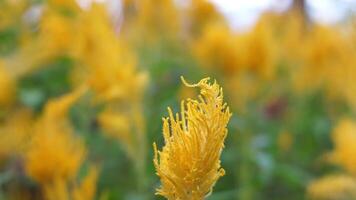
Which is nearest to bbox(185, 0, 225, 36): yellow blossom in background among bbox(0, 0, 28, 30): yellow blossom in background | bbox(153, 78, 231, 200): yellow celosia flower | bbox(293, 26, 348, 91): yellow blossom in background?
bbox(293, 26, 348, 91): yellow blossom in background

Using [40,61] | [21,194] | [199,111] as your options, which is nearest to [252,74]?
[40,61]

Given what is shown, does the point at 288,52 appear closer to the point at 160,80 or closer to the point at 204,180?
the point at 160,80

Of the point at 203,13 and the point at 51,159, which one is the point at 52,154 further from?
the point at 203,13

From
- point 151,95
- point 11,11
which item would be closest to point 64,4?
point 11,11

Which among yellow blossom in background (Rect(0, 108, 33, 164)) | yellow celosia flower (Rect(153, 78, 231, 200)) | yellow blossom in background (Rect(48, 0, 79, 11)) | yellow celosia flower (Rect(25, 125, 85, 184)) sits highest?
yellow blossom in background (Rect(48, 0, 79, 11))

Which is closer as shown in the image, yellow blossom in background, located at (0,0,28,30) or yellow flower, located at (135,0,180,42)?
yellow blossom in background, located at (0,0,28,30)

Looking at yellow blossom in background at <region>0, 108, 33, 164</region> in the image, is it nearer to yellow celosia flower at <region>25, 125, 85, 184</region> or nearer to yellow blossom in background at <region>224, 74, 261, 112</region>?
yellow celosia flower at <region>25, 125, 85, 184</region>
